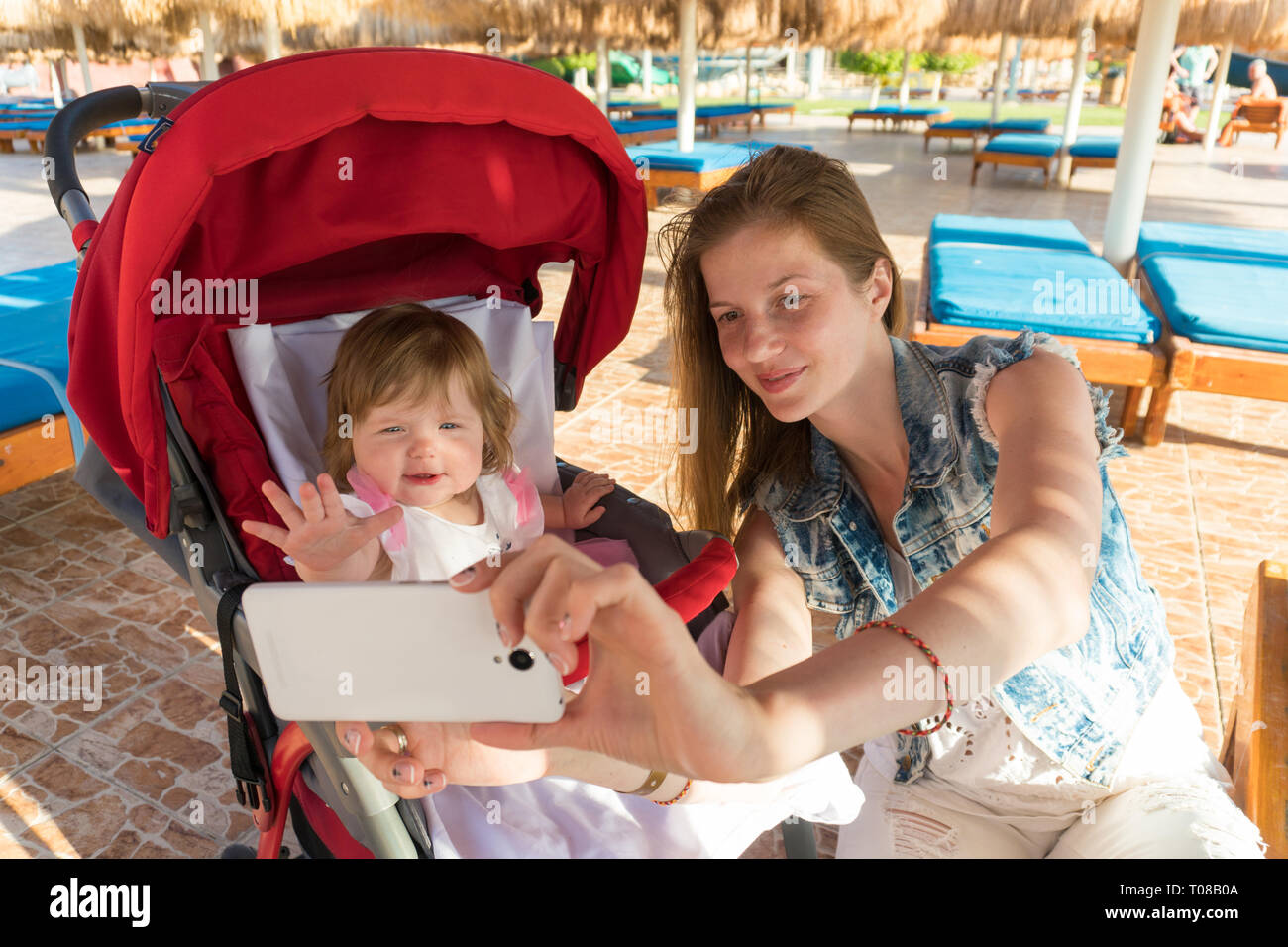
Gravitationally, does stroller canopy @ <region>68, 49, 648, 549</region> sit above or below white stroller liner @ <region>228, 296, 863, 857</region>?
above

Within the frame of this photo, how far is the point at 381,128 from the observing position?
1.63m

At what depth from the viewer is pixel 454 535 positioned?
1801 millimetres

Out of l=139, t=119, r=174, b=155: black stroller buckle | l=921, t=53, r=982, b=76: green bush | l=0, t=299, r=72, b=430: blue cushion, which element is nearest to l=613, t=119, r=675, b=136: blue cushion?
l=0, t=299, r=72, b=430: blue cushion

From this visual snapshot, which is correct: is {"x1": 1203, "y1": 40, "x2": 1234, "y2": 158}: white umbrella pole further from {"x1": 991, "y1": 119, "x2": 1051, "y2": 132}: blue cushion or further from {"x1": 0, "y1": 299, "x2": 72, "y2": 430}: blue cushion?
{"x1": 0, "y1": 299, "x2": 72, "y2": 430}: blue cushion

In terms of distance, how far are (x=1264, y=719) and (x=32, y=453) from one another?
11.2ft

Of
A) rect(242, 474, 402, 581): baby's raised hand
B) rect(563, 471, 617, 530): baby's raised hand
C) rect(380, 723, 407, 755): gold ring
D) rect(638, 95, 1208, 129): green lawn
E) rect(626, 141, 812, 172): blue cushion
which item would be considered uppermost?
rect(242, 474, 402, 581): baby's raised hand

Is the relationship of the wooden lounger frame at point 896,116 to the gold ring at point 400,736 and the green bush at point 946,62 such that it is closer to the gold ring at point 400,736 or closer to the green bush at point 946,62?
the green bush at point 946,62

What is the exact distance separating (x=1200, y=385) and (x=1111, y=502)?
2.69 metres

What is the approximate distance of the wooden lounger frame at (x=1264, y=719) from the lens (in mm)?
1427

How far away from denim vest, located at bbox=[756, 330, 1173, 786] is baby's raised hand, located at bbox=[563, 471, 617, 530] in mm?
445

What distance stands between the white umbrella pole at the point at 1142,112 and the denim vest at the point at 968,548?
4.32m

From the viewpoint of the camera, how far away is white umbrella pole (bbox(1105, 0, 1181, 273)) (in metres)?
5.00

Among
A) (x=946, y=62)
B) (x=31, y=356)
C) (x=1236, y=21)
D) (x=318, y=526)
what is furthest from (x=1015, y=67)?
(x=318, y=526)

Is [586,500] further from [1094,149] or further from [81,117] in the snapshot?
[1094,149]
